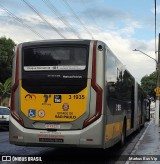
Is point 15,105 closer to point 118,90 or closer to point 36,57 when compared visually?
point 36,57

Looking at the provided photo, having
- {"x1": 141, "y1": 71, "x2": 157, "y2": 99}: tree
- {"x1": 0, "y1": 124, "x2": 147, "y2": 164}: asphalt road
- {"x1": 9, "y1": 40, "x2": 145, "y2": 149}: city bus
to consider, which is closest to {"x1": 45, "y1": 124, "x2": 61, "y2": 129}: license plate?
{"x1": 9, "y1": 40, "x2": 145, "y2": 149}: city bus

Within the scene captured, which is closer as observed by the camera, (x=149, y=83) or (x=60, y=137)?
(x=60, y=137)

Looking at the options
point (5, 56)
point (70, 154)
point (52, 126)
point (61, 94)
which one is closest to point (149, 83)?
point (5, 56)

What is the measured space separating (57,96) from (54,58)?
3.35 feet

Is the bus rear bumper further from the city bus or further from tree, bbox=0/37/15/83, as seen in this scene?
tree, bbox=0/37/15/83

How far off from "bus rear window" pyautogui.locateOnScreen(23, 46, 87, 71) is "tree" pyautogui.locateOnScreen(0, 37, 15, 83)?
51.1 m

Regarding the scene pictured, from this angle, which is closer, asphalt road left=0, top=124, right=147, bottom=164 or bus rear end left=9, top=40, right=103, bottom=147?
bus rear end left=9, top=40, right=103, bottom=147

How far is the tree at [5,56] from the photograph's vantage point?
62.2 metres

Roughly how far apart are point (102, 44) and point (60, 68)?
4.09ft

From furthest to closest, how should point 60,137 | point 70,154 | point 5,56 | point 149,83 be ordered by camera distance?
1. point 149,83
2. point 5,56
3. point 70,154
4. point 60,137

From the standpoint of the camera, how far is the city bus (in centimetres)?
1073

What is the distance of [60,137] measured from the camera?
35.2ft

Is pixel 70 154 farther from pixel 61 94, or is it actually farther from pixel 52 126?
pixel 61 94

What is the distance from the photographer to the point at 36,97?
11.1 metres
